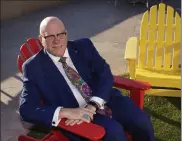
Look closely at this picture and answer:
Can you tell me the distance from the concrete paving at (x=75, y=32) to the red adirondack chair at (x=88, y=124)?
3.18 ft

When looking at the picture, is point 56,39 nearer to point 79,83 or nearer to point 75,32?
point 79,83

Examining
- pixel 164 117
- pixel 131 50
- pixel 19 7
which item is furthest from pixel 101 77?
pixel 19 7

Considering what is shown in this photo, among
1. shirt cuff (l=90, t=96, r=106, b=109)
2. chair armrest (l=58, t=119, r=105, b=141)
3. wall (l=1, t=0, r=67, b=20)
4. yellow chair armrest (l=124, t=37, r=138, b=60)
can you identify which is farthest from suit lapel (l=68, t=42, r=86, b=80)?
wall (l=1, t=0, r=67, b=20)

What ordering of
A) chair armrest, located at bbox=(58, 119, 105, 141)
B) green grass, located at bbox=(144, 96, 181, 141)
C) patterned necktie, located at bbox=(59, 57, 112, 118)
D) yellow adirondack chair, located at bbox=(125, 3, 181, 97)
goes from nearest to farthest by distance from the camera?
chair armrest, located at bbox=(58, 119, 105, 141) → patterned necktie, located at bbox=(59, 57, 112, 118) → green grass, located at bbox=(144, 96, 181, 141) → yellow adirondack chair, located at bbox=(125, 3, 181, 97)

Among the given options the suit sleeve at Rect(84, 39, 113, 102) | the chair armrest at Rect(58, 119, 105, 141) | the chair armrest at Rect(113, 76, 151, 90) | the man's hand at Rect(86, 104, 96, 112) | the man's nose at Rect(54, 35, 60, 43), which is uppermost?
the man's nose at Rect(54, 35, 60, 43)

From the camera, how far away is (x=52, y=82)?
3.91 meters

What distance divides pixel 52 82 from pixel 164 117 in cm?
167

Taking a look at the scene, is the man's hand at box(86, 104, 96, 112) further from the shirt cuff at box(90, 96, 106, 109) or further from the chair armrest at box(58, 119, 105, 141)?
the chair armrest at box(58, 119, 105, 141)

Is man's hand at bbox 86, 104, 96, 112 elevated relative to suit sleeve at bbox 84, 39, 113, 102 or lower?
lower

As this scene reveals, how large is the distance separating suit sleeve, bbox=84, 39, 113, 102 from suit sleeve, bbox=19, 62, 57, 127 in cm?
47

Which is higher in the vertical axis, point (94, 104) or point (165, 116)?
point (94, 104)

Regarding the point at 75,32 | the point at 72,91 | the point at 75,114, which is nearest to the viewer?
the point at 75,114

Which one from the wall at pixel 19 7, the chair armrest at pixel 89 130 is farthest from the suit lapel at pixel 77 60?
the wall at pixel 19 7

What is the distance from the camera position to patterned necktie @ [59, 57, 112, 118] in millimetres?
3975
